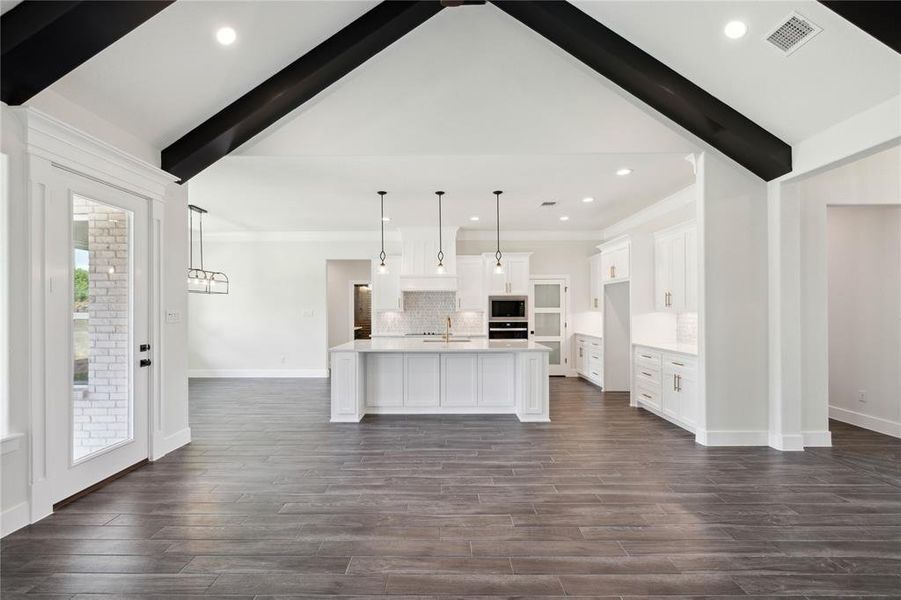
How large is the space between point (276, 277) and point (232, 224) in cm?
134

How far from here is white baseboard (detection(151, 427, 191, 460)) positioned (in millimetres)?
3939

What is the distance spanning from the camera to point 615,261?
22.7ft

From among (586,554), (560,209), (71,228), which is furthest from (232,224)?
(586,554)

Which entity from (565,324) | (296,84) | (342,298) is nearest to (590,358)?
(565,324)

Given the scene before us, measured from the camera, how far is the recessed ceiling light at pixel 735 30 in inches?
117

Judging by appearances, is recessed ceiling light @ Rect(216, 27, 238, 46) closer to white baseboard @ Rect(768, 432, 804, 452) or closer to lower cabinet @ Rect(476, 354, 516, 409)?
lower cabinet @ Rect(476, 354, 516, 409)

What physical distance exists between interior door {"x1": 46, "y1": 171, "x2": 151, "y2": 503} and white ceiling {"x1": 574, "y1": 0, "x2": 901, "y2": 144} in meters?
3.97

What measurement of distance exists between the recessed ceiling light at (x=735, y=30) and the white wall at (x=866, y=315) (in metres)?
3.19

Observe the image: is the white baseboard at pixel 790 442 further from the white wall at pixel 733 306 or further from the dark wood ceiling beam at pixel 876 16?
the dark wood ceiling beam at pixel 876 16

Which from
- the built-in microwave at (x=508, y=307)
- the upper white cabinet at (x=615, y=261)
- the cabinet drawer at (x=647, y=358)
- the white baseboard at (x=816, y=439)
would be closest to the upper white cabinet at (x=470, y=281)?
the built-in microwave at (x=508, y=307)

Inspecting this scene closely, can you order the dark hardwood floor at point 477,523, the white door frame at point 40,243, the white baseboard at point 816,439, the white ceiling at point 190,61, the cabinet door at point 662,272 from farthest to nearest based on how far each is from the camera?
the cabinet door at point 662,272 < the white baseboard at point 816,439 < the white ceiling at point 190,61 < the white door frame at point 40,243 < the dark hardwood floor at point 477,523

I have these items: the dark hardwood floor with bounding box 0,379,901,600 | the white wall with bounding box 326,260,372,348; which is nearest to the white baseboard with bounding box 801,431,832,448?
the dark hardwood floor with bounding box 0,379,901,600

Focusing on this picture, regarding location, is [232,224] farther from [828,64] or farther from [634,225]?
[828,64]

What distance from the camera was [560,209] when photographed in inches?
270
